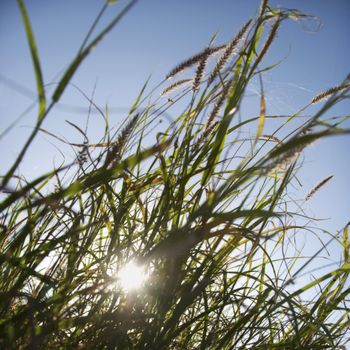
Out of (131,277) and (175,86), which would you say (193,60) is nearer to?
(175,86)

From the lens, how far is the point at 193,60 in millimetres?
1301

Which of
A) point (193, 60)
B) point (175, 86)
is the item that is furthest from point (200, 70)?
point (175, 86)

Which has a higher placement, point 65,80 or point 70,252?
point 65,80

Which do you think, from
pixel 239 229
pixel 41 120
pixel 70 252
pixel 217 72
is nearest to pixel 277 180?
pixel 239 229

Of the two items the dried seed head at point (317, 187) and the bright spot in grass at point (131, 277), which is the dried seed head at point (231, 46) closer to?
the bright spot in grass at point (131, 277)

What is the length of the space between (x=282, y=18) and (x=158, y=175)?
75 centimetres

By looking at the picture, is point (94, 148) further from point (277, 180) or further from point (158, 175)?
point (277, 180)

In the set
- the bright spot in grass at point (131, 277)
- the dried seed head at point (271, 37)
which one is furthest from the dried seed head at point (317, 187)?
the bright spot in grass at point (131, 277)

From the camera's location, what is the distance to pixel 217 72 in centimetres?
120

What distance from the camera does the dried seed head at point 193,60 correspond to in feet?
4.23

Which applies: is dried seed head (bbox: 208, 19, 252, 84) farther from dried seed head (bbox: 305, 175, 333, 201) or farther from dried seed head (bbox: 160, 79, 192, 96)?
dried seed head (bbox: 305, 175, 333, 201)

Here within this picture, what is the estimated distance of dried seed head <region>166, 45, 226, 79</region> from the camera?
4.23ft

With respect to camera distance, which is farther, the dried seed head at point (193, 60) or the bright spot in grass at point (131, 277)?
the dried seed head at point (193, 60)

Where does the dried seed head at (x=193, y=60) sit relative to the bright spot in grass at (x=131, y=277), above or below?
above
